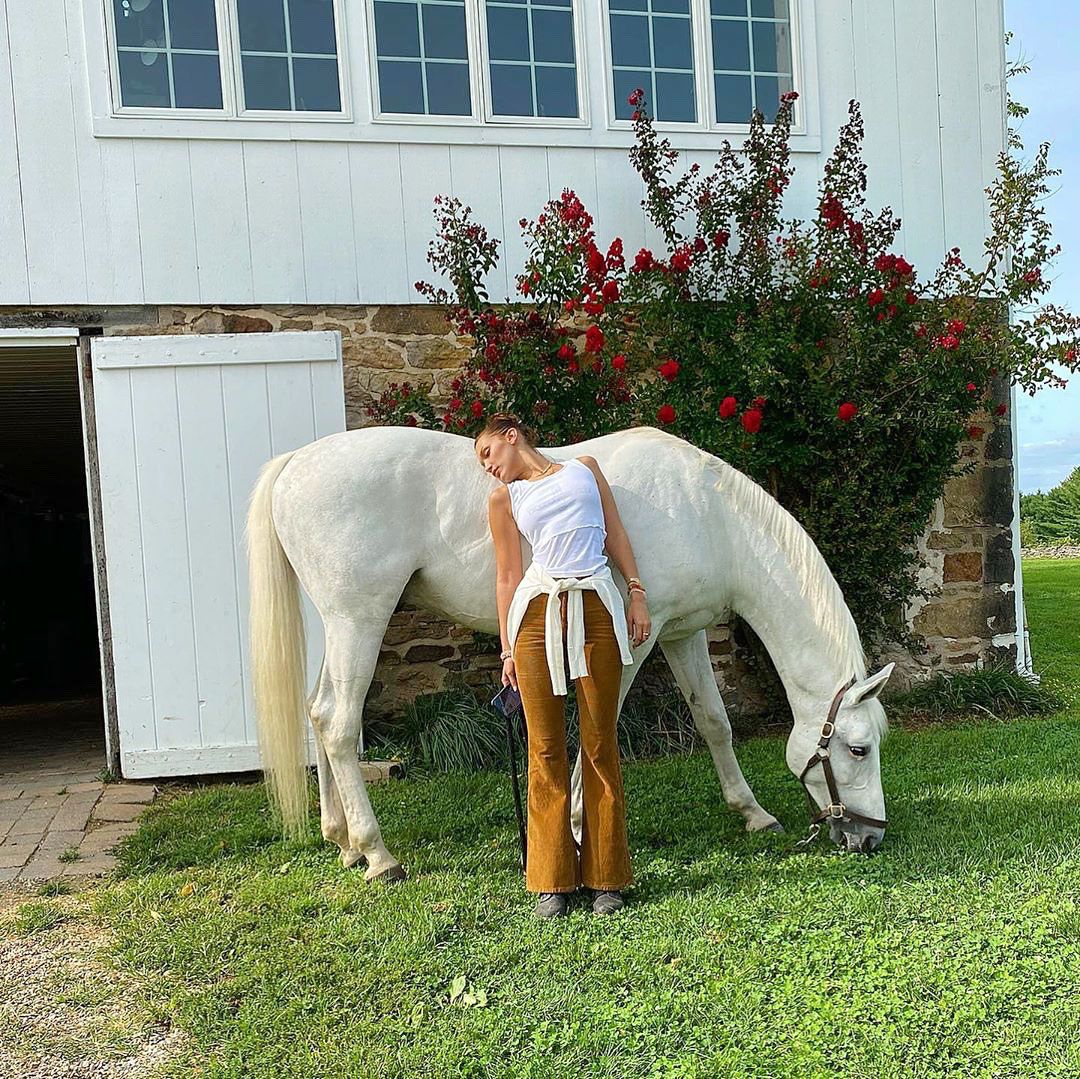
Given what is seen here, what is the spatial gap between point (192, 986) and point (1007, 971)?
236 cm

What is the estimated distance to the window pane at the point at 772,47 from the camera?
6.43 metres

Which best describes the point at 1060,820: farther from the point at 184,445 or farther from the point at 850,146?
the point at 184,445

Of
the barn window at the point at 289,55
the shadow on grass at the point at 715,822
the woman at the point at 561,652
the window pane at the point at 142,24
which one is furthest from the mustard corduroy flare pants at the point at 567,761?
the window pane at the point at 142,24

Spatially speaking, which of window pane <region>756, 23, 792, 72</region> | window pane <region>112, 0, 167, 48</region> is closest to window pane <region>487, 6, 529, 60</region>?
window pane <region>756, 23, 792, 72</region>

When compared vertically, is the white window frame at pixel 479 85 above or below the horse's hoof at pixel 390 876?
above

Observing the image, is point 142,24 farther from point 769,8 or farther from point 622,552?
point 622,552

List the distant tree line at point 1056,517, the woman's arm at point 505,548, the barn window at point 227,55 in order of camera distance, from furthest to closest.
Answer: the distant tree line at point 1056,517 → the barn window at point 227,55 → the woman's arm at point 505,548

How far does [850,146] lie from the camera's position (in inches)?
241

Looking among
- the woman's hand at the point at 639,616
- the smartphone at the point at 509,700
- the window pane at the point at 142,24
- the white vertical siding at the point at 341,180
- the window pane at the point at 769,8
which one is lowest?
the smartphone at the point at 509,700

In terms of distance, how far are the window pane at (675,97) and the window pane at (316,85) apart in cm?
195

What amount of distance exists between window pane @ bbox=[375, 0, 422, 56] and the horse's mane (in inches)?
131

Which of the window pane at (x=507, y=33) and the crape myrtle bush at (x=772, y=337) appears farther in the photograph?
the window pane at (x=507, y=33)

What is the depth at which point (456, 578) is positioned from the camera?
13.2 feet

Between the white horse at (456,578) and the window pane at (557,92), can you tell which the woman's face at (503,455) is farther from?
the window pane at (557,92)
